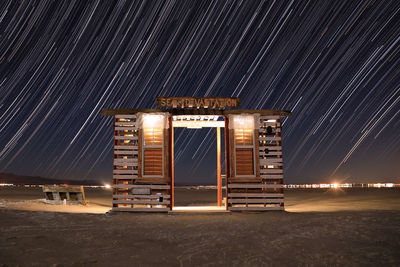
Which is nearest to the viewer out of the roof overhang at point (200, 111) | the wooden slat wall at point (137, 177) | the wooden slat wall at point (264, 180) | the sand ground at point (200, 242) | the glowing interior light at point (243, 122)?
the sand ground at point (200, 242)

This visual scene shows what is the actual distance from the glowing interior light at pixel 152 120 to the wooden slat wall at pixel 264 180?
10.8 feet

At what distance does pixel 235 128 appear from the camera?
14.2 meters

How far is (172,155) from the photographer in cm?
1422

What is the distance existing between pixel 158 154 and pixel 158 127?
4.00 feet

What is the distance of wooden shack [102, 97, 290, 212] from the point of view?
13.7 meters

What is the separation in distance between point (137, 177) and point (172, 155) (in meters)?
1.86

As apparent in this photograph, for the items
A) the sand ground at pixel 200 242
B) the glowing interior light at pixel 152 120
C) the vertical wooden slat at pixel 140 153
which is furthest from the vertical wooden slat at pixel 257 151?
the vertical wooden slat at pixel 140 153

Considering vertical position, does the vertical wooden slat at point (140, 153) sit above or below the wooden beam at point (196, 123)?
below

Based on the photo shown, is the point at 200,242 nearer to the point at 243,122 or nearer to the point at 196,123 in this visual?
the point at 243,122

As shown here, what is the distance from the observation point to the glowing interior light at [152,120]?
548 inches

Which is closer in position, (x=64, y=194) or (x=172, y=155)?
(x=172, y=155)

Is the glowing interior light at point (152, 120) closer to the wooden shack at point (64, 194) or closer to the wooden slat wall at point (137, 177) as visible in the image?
the wooden slat wall at point (137, 177)

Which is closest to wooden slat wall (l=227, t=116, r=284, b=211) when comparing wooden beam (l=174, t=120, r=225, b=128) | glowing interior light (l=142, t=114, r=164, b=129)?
wooden beam (l=174, t=120, r=225, b=128)

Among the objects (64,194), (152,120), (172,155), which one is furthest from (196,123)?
(64,194)
